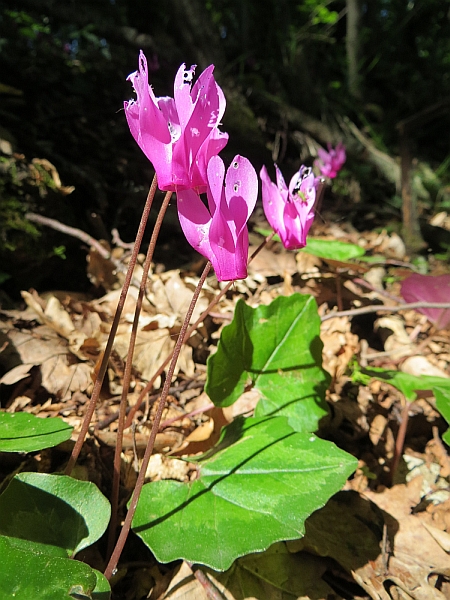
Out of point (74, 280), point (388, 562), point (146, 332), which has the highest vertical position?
point (74, 280)

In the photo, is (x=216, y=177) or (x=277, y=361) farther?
(x=277, y=361)

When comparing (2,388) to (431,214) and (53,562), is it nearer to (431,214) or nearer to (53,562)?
(53,562)

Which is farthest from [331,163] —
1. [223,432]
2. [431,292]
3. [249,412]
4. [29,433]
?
[29,433]

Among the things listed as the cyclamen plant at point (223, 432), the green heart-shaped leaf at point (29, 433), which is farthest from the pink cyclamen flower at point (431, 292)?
the green heart-shaped leaf at point (29, 433)

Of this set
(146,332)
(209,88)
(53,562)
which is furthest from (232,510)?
(146,332)

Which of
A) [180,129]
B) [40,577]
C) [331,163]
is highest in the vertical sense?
[331,163]

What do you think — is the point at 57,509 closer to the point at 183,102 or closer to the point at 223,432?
the point at 223,432
